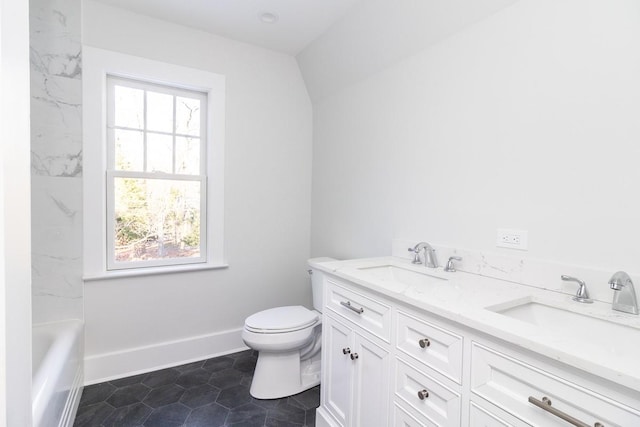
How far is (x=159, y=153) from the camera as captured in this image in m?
2.49

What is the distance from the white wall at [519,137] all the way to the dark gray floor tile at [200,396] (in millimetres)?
1411

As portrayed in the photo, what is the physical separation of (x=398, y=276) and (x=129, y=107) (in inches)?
89.3

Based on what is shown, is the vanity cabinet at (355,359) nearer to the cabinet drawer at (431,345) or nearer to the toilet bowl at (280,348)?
the cabinet drawer at (431,345)

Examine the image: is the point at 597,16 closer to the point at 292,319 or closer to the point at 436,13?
the point at 436,13

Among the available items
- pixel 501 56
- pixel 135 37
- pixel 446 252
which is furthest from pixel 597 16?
pixel 135 37

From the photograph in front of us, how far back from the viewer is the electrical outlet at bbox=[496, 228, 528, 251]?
4.63ft

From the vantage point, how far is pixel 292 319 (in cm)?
210

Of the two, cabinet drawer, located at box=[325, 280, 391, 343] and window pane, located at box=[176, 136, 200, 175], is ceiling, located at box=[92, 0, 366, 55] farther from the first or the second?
cabinet drawer, located at box=[325, 280, 391, 343]

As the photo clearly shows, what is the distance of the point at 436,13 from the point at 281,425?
243 centimetres

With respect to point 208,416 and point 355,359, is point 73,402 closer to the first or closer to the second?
point 208,416

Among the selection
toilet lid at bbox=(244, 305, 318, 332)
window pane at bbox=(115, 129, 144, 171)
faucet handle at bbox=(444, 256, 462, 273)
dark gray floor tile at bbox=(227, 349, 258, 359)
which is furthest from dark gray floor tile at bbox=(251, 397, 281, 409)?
window pane at bbox=(115, 129, 144, 171)

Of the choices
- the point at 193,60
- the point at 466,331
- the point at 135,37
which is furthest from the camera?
the point at 193,60

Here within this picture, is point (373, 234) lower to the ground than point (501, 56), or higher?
lower

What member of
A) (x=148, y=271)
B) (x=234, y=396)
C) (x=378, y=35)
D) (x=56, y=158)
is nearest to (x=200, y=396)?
(x=234, y=396)
